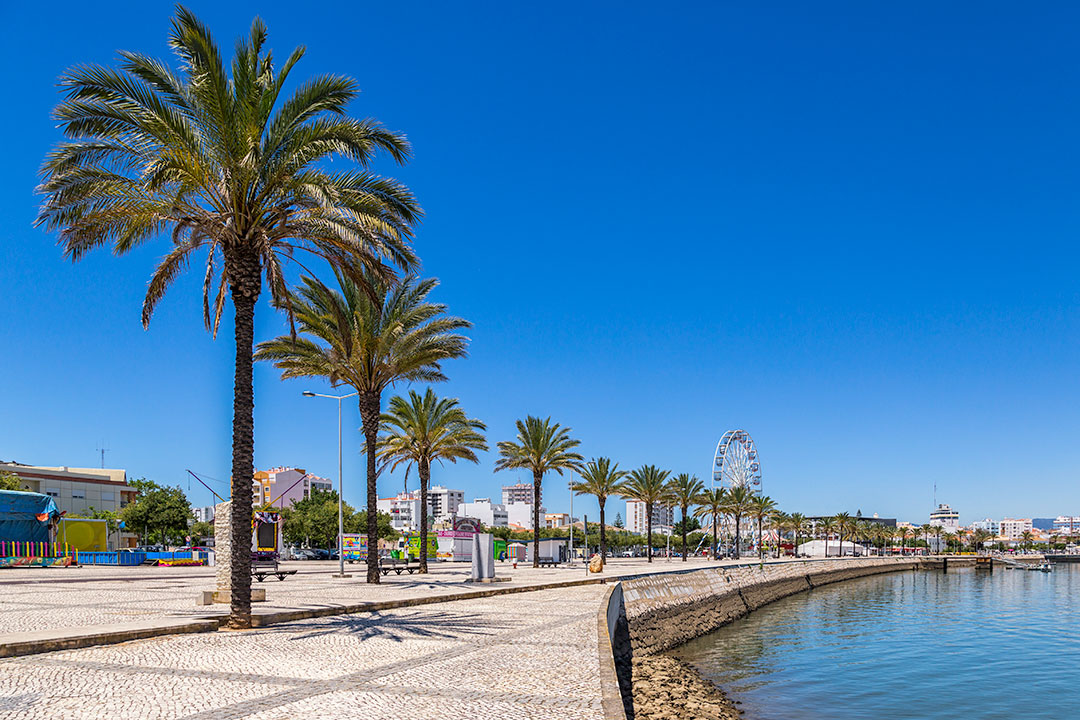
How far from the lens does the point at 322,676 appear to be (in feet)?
33.1

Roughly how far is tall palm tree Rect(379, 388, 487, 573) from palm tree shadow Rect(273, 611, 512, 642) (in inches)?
703

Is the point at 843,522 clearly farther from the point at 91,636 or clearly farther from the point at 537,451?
the point at 91,636

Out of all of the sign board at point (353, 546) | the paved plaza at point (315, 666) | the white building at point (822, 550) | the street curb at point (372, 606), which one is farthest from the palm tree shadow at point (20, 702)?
the white building at point (822, 550)

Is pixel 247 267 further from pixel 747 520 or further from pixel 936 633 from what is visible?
pixel 747 520

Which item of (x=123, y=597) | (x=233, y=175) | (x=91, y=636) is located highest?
(x=233, y=175)

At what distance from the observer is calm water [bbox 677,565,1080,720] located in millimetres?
21547

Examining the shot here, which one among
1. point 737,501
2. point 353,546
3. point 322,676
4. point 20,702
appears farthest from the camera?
point 737,501

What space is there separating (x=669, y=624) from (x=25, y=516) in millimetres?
32982

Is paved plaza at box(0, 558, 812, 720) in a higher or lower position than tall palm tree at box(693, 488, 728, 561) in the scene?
higher

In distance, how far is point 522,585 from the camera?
2858 centimetres

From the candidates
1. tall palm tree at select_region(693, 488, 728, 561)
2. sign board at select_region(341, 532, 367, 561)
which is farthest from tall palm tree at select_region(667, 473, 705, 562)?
sign board at select_region(341, 532, 367, 561)

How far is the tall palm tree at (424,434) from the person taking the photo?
3619cm

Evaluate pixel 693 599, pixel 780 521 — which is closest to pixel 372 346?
pixel 693 599

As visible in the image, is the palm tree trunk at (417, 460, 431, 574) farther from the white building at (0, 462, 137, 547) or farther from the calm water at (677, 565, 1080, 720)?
the white building at (0, 462, 137, 547)
